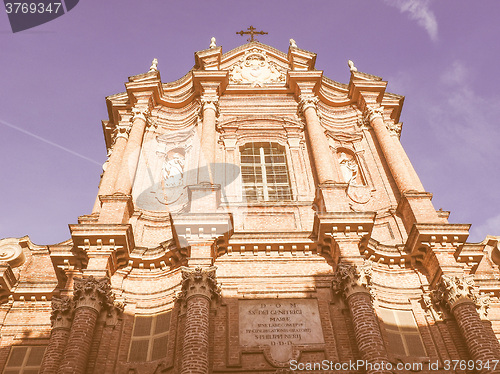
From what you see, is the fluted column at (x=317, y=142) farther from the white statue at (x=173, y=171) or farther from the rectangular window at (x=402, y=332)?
the white statue at (x=173, y=171)

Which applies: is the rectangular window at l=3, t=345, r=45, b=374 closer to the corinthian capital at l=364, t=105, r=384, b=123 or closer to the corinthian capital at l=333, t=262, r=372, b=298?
the corinthian capital at l=333, t=262, r=372, b=298

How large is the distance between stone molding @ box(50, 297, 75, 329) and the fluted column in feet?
26.3

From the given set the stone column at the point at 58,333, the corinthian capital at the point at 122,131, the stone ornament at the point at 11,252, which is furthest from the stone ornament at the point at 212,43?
the stone column at the point at 58,333

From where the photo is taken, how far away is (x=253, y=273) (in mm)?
13609

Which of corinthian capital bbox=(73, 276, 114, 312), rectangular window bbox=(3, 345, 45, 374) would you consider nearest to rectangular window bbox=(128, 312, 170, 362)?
corinthian capital bbox=(73, 276, 114, 312)

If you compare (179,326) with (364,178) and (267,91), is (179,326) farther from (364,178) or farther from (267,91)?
(267,91)

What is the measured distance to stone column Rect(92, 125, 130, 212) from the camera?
16250 mm

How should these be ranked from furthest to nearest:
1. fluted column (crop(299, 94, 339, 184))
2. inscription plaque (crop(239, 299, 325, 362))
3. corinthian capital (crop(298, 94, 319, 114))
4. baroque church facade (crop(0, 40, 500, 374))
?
1. corinthian capital (crop(298, 94, 319, 114))
2. fluted column (crop(299, 94, 339, 184))
3. inscription plaque (crop(239, 299, 325, 362))
4. baroque church facade (crop(0, 40, 500, 374))

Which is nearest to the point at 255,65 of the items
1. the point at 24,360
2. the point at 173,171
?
the point at 173,171

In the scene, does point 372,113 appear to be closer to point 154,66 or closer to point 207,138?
point 207,138

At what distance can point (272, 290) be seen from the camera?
13.2 metres

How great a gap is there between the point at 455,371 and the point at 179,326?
21.2 ft

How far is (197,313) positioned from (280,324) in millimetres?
2068

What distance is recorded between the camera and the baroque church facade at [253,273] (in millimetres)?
11742
